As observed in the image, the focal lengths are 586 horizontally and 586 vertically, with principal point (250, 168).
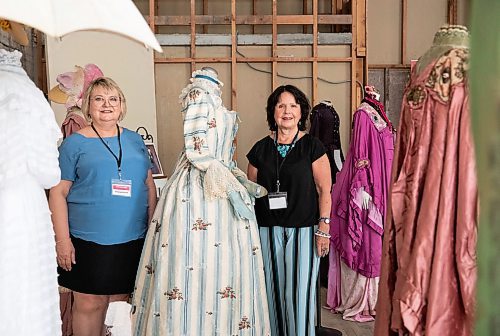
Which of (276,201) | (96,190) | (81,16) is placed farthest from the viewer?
(276,201)

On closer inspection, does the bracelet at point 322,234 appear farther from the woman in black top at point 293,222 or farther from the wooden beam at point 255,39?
the wooden beam at point 255,39

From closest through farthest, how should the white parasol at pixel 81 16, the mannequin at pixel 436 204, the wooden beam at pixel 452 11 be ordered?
the white parasol at pixel 81 16, the mannequin at pixel 436 204, the wooden beam at pixel 452 11

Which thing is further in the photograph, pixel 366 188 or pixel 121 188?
pixel 366 188

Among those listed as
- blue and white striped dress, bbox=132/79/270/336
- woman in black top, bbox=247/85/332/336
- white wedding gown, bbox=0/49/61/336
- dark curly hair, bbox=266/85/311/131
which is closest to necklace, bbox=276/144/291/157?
woman in black top, bbox=247/85/332/336

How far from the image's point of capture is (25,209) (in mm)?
1972

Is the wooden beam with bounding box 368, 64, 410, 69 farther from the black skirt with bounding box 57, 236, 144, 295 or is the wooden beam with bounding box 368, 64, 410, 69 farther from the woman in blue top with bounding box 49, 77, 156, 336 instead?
the black skirt with bounding box 57, 236, 144, 295

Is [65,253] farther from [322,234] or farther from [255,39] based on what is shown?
[255,39]

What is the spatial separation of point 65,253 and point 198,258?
594 mm

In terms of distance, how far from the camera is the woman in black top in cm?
292

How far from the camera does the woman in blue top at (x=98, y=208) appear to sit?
2623mm

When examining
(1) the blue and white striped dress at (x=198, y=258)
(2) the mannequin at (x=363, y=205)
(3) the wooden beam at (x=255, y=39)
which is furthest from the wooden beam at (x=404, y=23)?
(1) the blue and white striped dress at (x=198, y=258)

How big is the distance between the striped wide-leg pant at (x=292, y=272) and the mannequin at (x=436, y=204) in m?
1.26

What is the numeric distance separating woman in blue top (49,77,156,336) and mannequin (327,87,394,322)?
5.42 ft

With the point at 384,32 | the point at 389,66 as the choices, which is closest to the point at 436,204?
the point at 389,66
